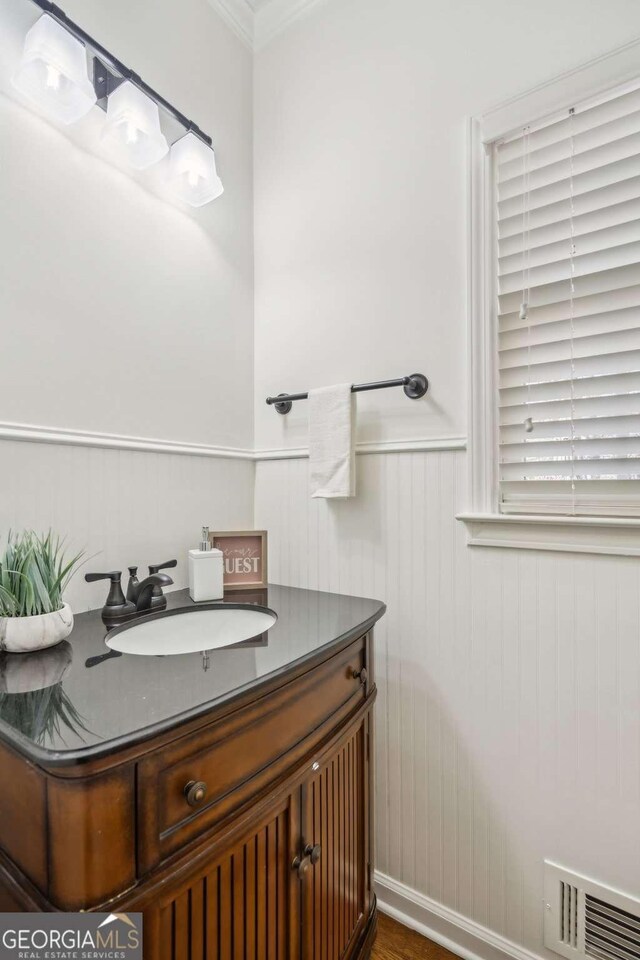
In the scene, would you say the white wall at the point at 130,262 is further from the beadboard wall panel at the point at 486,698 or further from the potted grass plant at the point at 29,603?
the beadboard wall panel at the point at 486,698

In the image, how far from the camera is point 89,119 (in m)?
1.16

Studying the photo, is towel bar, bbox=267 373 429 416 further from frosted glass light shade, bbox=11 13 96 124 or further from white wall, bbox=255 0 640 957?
frosted glass light shade, bbox=11 13 96 124

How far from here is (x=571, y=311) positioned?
1.12 meters

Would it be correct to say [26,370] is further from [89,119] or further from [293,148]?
[293,148]

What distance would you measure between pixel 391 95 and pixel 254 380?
90cm

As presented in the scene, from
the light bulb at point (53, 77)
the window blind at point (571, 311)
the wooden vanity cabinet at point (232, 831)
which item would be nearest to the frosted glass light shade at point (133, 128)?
the light bulb at point (53, 77)

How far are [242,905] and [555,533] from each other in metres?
0.92

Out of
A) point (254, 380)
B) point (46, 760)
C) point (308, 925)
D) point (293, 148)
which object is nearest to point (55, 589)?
point (46, 760)

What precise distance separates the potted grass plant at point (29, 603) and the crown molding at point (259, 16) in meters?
1.74

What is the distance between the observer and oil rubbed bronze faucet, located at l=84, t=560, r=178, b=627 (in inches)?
42.3

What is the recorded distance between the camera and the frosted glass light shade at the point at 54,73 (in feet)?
3.23

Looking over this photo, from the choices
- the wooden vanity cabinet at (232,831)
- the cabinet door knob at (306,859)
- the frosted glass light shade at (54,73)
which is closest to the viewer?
the wooden vanity cabinet at (232,831)

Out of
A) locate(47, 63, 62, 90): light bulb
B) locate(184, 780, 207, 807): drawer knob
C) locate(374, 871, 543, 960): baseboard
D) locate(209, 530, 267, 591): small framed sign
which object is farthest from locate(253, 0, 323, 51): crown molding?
locate(374, 871, 543, 960): baseboard

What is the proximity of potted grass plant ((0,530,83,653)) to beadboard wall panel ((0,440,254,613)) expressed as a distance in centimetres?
18
